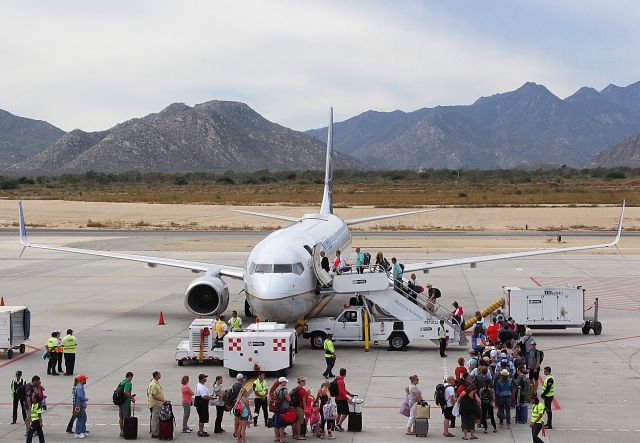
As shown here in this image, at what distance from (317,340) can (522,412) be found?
10984 mm

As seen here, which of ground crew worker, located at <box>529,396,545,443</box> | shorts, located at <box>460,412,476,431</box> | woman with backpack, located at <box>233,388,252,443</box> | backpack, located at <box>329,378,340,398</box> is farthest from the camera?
backpack, located at <box>329,378,340,398</box>

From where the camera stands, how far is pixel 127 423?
21375mm

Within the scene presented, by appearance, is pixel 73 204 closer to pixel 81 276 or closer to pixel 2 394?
pixel 81 276

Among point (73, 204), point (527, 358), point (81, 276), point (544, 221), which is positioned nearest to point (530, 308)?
point (527, 358)

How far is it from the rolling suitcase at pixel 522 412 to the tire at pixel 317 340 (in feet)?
35.0

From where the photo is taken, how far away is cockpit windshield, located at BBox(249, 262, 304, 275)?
3152 cm

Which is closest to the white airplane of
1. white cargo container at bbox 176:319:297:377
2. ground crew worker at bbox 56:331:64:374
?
white cargo container at bbox 176:319:297:377

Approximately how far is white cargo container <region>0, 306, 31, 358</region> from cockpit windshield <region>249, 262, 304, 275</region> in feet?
27.3

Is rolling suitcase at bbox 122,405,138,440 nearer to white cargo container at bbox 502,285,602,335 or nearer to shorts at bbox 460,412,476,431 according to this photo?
shorts at bbox 460,412,476,431

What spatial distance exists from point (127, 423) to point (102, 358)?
1002 cm

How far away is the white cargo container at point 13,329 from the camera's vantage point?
3083 centimetres

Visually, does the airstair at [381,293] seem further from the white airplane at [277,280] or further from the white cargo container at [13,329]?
the white cargo container at [13,329]

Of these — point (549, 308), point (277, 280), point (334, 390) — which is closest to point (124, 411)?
point (334, 390)

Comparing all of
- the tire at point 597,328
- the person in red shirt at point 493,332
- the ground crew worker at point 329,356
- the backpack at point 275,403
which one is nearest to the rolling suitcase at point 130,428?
the backpack at point 275,403
